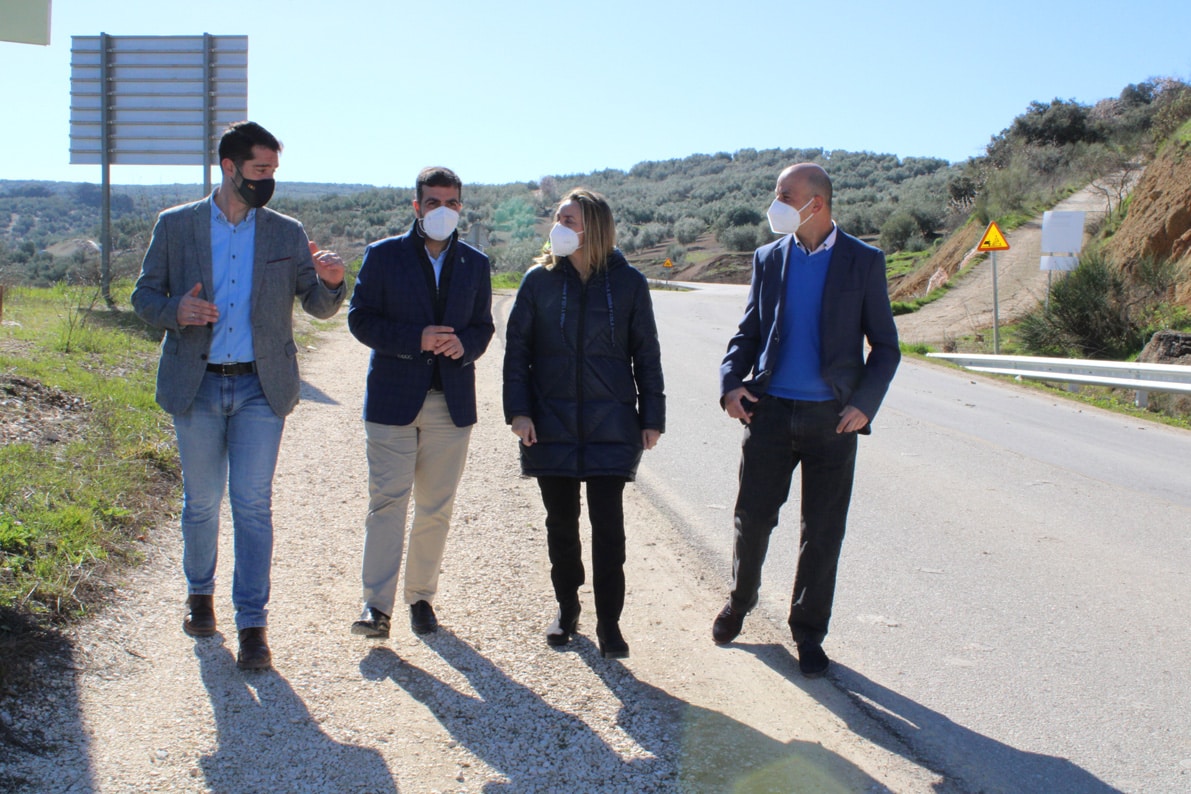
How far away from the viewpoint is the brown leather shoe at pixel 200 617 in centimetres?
423

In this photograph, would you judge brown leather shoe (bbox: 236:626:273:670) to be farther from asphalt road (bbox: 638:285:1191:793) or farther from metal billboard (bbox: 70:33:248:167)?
metal billboard (bbox: 70:33:248:167)

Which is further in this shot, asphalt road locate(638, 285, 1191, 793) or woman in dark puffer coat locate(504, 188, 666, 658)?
woman in dark puffer coat locate(504, 188, 666, 658)

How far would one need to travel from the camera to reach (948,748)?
354 centimetres

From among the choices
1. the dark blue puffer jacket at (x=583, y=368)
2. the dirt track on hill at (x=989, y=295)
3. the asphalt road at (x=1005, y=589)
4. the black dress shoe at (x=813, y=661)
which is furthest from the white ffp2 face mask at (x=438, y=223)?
the dirt track on hill at (x=989, y=295)

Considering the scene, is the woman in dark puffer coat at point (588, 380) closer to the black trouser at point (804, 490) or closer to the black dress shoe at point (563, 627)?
the black dress shoe at point (563, 627)

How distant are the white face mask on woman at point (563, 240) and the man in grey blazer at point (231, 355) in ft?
3.15

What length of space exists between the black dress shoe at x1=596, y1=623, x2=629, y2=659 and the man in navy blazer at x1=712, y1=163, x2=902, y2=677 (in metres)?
0.62

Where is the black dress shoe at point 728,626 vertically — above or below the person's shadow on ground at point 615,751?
above

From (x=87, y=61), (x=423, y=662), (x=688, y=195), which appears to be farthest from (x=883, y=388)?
(x=688, y=195)

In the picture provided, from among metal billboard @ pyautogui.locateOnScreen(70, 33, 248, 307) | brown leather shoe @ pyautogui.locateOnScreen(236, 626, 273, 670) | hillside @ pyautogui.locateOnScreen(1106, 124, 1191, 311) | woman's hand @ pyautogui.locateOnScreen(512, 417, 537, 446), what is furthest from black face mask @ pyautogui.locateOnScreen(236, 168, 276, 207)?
hillside @ pyautogui.locateOnScreen(1106, 124, 1191, 311)

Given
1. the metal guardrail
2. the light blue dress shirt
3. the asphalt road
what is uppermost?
the light blue dress shirt

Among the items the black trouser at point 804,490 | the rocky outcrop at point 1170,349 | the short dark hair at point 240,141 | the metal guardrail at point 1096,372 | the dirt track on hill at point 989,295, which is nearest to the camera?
the short dark hair at point 240,141

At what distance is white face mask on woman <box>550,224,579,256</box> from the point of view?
411cm

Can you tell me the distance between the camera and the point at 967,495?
7.63 m
